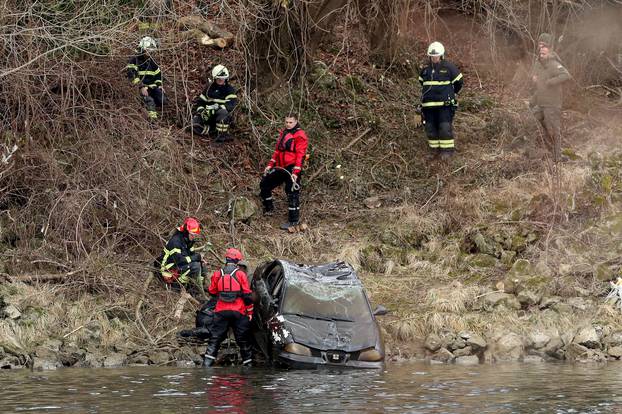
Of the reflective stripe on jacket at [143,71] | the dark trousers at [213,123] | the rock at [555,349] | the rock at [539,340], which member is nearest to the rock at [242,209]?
the dark trousers at [213,123]

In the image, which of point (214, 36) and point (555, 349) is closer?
point (555, 349)

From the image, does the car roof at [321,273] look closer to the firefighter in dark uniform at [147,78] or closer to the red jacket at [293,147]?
the red jacket at [293,147]

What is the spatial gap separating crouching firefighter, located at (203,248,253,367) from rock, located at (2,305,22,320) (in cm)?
318

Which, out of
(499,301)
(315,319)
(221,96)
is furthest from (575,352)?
(221,96)

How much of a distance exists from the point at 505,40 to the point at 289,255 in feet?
30.6

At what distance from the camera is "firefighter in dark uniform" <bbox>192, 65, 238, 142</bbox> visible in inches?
973

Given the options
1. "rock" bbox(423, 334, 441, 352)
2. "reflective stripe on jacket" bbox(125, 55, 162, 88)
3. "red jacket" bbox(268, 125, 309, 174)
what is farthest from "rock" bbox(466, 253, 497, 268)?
"reflective stripe on jacket" bbox(125, 55, 162, 88)

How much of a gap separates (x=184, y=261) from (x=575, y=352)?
258 inches

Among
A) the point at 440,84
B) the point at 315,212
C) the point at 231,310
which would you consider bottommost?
the point at 231,310

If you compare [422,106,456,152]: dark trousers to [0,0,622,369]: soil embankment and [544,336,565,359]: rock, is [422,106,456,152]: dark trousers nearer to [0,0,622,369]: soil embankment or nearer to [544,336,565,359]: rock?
[0,0,622,369]: soil embankment

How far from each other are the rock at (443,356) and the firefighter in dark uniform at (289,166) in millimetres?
4768

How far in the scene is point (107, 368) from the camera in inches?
748

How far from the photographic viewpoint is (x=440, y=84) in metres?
24.5

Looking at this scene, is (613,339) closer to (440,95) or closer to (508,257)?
(508,257)
